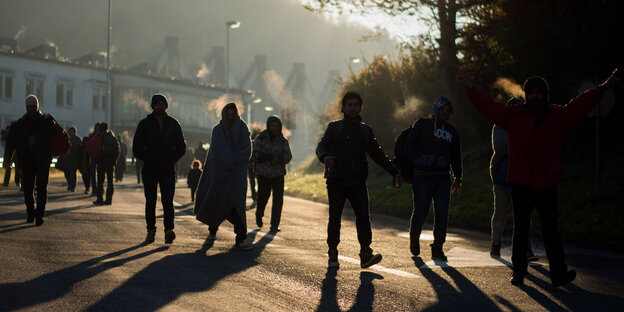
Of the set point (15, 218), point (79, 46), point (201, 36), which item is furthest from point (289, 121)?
point (201, 36)

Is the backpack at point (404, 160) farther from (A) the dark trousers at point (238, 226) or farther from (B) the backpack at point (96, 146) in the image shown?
(B) the backpack at point (96, 146)

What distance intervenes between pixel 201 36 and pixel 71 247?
9442cm

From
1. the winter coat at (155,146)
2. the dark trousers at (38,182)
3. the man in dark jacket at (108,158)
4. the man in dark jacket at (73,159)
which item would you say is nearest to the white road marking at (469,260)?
the winter coat at (155,146)

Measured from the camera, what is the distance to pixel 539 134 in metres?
7.15

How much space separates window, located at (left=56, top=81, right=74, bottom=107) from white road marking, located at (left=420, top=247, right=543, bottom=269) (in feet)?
171

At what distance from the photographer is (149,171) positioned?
10.2m

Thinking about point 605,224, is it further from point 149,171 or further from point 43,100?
point 43,100

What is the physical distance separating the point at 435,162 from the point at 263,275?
8.86 feet

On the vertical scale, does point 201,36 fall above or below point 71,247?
above

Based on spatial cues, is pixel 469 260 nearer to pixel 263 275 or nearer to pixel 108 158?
pixel 263 275

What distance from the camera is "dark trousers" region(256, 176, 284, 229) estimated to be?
12531mm

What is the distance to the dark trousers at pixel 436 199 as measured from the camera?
9047 millimetres

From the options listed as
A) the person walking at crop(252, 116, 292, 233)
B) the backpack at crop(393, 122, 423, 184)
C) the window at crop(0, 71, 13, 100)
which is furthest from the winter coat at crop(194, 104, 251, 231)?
the window at crop(0, 71, 13, 100)

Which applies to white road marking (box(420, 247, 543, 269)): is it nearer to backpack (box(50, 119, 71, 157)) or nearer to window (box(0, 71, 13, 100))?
backpack (box(50, 119, 71, 157))
